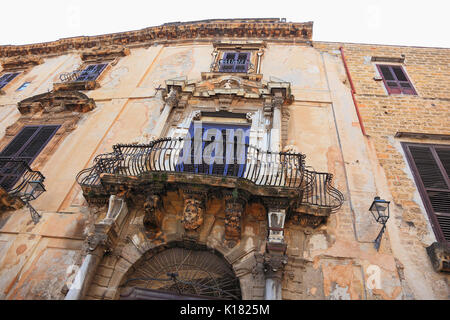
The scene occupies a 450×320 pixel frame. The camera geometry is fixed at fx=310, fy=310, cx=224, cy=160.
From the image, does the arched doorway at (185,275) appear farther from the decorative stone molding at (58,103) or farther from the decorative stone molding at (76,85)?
the decorative stone molding at (76,85)

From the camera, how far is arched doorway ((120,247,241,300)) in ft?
15.8

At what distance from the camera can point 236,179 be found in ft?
16.5

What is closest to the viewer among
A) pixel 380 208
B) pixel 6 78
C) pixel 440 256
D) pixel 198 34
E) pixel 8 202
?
pixel 440 256

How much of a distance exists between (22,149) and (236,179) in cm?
582

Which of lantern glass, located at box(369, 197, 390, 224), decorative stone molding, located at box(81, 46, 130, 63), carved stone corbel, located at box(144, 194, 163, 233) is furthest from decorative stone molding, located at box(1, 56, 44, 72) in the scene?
lantern glass, located at box(369, 197, 390, 224)

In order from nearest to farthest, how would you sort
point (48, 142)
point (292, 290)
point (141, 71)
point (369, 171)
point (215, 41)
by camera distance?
point (292, 290) → point (369, 171) → point (48, 142) → point (141, 71) → point (215, 41)

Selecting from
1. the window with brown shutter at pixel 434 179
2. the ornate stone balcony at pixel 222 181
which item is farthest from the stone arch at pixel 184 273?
the window with brown shutter at pixel 434 179

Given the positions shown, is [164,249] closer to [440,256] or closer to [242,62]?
[440,256]

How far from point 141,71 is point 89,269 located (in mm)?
7043

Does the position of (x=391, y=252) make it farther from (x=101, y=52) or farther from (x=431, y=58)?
(x=101, y=52)

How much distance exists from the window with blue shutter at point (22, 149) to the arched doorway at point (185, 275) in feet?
12.2

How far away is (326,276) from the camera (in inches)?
187

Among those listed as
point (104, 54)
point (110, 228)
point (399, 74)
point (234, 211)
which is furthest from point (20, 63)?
point (399, 74)

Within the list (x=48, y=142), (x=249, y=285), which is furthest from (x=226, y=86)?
(x=249, y=285)
